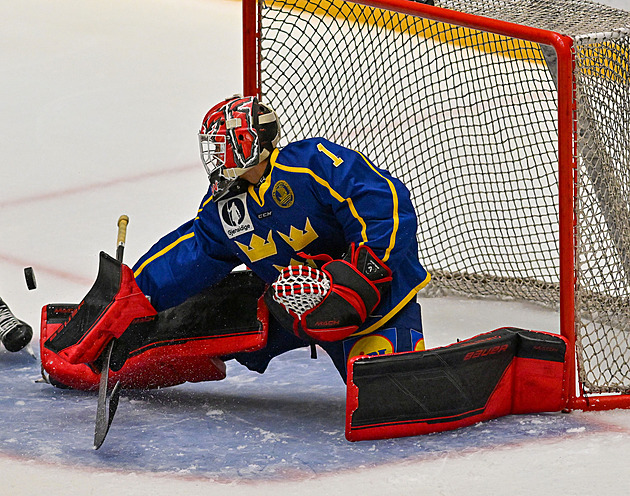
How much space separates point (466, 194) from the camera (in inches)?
134

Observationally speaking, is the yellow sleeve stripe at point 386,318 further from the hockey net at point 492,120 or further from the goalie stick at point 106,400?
the goalie stick at point 106,400

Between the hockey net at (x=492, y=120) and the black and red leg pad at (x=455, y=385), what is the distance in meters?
0.11

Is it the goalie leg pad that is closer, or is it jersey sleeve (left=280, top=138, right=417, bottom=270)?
jersey sleeve (left=280, top=138, right=417, bottom=270)

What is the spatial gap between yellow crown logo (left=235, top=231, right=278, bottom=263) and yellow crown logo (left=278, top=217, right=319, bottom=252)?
37 mm

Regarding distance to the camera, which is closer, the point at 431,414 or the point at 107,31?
the point at 431,414

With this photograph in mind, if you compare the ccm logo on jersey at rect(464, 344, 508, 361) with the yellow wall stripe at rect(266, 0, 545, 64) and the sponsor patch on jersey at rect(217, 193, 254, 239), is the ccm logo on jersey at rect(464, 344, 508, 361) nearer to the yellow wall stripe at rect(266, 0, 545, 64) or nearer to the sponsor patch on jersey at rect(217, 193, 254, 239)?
the sponsor patch on jersey at rect(217, 193, 254, 239)

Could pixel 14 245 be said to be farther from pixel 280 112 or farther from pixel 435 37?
pixel 435 37

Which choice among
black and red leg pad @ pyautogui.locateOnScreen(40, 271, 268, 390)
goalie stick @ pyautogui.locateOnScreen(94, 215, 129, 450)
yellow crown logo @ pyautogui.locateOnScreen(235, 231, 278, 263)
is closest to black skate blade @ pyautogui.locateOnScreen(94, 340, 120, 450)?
goalie stick @ pyautogui.locateOnScreen(94, 215, 129, 450)

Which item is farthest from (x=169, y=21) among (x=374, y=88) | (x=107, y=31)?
(x=374, y=88)

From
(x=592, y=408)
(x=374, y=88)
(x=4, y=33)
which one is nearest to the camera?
(x=592, y=408)

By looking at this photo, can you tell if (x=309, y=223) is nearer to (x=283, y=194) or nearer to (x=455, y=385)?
(x=283, y=194)

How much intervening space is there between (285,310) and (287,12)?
1321mm

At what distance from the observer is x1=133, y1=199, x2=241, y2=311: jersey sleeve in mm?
2480

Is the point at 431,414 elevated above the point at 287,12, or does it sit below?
below
